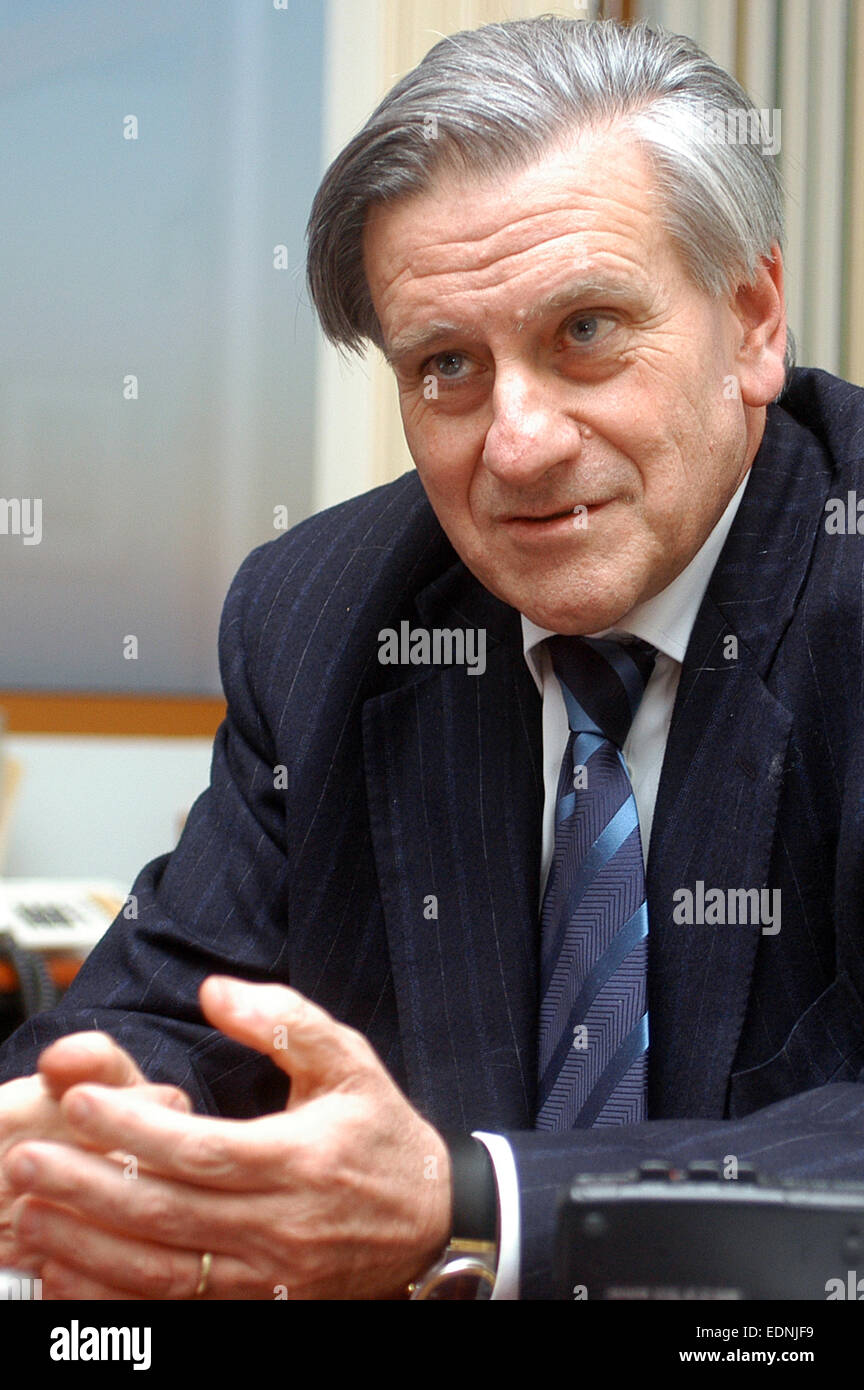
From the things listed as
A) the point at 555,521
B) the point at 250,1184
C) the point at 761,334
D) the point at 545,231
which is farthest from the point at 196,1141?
the point at 761,334

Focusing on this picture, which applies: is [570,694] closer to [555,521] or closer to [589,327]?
[555,521]

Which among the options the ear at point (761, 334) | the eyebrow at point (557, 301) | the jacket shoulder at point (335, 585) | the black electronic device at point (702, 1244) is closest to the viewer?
the black electronic device at point (702, 1244)

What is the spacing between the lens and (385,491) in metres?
1.45

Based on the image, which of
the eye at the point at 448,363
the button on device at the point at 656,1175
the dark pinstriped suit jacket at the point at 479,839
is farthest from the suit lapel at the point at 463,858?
the button on device at the point at 656,1175

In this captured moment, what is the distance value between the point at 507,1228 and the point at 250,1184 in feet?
0.50

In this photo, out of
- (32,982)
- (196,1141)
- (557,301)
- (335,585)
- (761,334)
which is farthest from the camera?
(32,982)

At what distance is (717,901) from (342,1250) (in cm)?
46

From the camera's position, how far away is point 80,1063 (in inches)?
29.5

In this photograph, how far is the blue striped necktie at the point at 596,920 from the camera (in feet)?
3.53

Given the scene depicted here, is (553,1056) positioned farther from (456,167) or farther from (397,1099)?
(456,167)

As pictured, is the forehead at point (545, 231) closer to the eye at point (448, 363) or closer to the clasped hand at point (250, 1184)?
the eye at point (448, 363)

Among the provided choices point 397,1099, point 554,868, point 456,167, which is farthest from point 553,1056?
point 456,167

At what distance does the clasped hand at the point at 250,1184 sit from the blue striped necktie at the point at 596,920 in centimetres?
33

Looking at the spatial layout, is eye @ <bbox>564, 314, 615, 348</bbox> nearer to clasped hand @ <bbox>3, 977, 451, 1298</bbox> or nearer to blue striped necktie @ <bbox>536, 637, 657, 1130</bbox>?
blue striped necktie @ <bbox>536, 637, 657, 1130</bbox>
